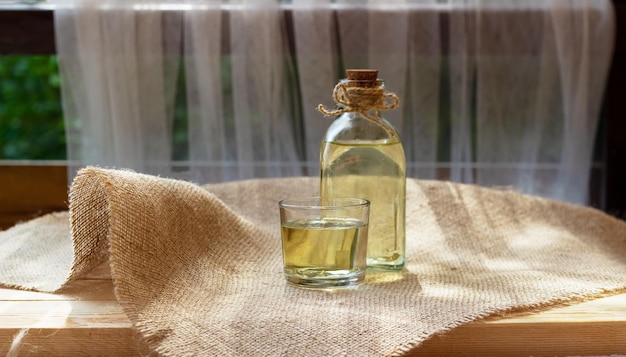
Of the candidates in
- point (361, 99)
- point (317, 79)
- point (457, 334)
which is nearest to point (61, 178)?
point (317, 79)

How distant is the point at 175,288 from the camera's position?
802 mm

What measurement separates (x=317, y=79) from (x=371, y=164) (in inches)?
21.8

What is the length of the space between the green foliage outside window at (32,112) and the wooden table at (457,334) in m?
2.41

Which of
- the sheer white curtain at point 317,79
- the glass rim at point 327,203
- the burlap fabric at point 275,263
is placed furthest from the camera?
the sheer white curtain at point 317,79

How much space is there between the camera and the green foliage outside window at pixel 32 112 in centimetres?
307

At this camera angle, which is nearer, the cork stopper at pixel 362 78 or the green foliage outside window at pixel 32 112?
the cork stopper at pixel 362 78

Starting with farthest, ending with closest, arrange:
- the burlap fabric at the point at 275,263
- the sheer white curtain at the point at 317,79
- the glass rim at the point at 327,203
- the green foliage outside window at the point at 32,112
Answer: the green foliage outside window at the point at 32,112 → the sheer white curtain at the point at 317,79 → the glass rim at the point at 327,203 → the burlap fabric at the point at 275,263

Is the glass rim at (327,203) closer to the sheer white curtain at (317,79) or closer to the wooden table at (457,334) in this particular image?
the wooden table at (457,334)

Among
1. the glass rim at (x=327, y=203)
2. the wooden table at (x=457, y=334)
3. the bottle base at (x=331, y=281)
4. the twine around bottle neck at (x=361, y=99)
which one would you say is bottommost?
the wooden table at (x=457, y=334)

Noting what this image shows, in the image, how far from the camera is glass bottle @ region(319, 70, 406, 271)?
2.84ft

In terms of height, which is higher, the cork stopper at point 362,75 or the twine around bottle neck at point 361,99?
the cork stopper at point 362,75

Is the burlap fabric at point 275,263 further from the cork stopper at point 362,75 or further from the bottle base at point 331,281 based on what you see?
the cork stopper at point 362,75

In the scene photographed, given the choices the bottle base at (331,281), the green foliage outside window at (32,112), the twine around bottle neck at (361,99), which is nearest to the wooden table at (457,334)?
the bottle base at (331,281)

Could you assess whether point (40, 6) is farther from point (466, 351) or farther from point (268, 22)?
point (466, 351)
